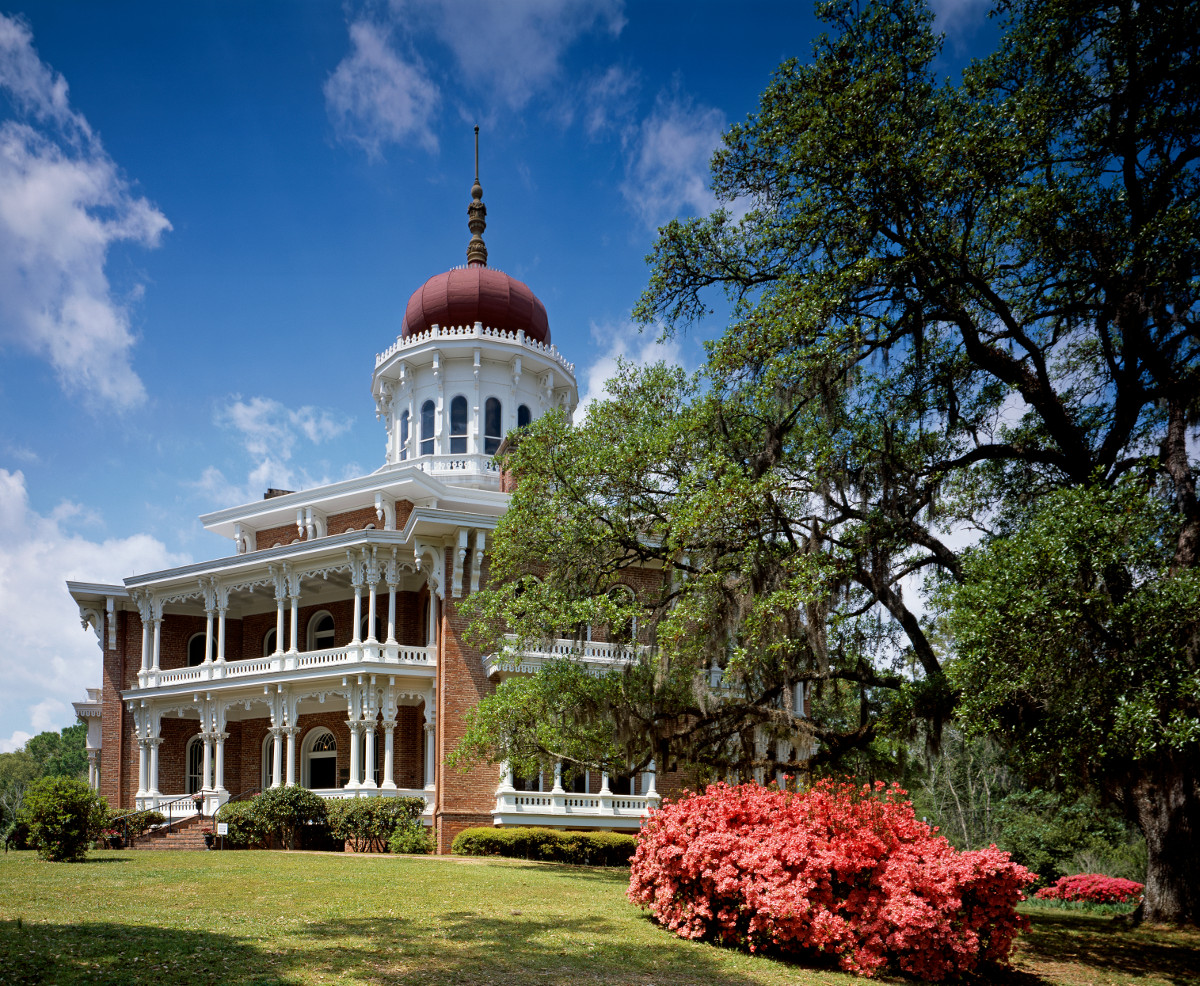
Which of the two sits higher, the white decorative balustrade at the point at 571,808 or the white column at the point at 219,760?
the white column at the point at 219,760

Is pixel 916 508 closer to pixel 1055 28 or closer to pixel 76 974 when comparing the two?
pixel 1055 28

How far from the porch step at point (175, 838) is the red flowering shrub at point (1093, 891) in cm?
2062

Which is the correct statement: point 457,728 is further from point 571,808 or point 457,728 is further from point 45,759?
point 45,759

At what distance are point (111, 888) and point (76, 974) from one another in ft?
21.5

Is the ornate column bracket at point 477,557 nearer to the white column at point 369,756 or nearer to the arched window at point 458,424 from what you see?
the white column at point 369,756

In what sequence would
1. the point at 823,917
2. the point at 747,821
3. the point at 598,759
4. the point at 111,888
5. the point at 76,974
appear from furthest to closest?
the point at 598,759 → the point at 111,888 → the point at 747,821 → the point at 823,917 → the point at 76,974

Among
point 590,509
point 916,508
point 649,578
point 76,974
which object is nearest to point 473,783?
point 649,578

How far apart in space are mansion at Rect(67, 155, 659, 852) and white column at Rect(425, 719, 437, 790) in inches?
2.1

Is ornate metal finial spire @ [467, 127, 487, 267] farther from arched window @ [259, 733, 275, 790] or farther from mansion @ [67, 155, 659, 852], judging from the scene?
arched window @ [259, 733, 275, 790]

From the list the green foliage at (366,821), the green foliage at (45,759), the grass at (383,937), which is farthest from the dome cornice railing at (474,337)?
the green foliage at (45,759)

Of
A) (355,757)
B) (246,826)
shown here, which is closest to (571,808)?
(355,757)

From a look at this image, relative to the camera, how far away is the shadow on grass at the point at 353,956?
26.7 feet

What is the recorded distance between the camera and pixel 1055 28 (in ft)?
50.9

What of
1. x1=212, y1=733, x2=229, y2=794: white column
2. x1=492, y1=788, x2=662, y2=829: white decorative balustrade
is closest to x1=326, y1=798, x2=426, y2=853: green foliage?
x1=492, y1=788, x2=662, y2=829: white decorative balustrade
